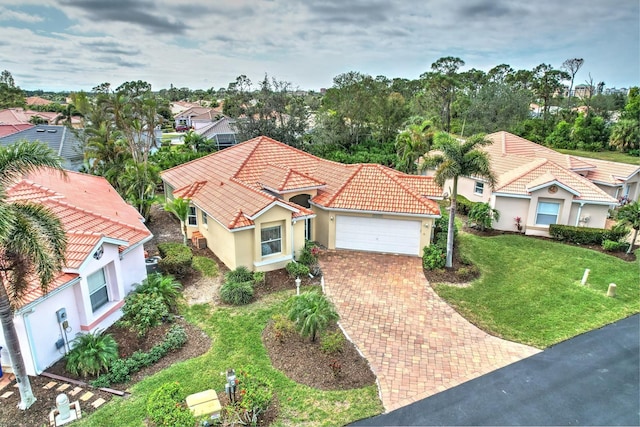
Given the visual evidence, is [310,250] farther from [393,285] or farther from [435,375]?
[435,375]

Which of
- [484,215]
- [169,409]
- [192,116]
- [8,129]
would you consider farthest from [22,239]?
[192,116]

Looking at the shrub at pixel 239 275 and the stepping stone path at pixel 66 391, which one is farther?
the shrub at pixel 239 275

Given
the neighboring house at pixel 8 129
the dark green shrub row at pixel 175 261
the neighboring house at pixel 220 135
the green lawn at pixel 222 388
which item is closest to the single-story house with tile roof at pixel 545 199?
the green lawn at pixel 222 388

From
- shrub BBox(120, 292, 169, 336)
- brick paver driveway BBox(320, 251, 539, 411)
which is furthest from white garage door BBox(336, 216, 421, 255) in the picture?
shrub BBox(120, 292, 169, 336)

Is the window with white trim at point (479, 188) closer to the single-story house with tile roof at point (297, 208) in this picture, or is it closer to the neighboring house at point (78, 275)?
the single-story house with tile roof at point (297, 208)

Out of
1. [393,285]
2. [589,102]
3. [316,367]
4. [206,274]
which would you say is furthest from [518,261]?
[589,102]

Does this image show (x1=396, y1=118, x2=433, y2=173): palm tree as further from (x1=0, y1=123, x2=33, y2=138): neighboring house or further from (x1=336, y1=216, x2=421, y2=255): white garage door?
(x1=0, y1=123, x2=33, y2=138): neighboring house

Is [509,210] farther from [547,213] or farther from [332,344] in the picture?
[332,344]
